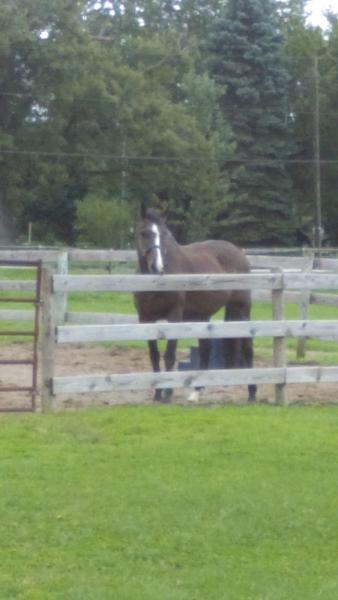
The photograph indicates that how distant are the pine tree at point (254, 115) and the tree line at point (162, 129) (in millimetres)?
65

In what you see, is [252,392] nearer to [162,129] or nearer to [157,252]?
[157,252]

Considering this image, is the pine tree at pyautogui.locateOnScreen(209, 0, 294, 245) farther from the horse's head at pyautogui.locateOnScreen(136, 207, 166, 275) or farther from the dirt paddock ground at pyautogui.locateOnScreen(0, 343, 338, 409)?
the horse's head at pyautogui.locateOnScreen(136, 207, 166, 275)

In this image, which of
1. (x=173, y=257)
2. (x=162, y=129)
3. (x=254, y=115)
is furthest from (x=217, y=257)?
(x=254, y=115)

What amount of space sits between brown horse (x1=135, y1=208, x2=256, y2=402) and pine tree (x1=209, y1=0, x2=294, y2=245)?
4298 centimetres

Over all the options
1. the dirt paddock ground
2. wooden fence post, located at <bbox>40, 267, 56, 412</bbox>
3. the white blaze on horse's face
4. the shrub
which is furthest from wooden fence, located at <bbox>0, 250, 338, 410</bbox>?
the shrub

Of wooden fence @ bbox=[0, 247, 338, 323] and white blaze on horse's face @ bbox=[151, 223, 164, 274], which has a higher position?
white blaze on horse's face @ bbox=[151, 223, 164, 274]

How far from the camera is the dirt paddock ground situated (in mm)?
11452

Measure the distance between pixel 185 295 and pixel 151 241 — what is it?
0.77m

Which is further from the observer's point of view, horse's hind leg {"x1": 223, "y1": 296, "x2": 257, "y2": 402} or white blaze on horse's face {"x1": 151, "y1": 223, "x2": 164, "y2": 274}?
horse's hind leg {"x1": 223, "y1": 296, "x2": 257, "y2": 402}

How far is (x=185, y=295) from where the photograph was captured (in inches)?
495

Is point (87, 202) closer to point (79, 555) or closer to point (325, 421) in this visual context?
point (325, 421)

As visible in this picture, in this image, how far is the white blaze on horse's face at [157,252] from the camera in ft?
38.9

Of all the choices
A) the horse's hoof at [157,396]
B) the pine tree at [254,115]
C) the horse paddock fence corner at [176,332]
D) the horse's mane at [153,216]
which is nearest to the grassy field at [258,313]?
the horse's mane at [153,216]

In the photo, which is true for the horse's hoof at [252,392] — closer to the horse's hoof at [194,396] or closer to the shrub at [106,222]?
the horse's hoof at [194,396]
